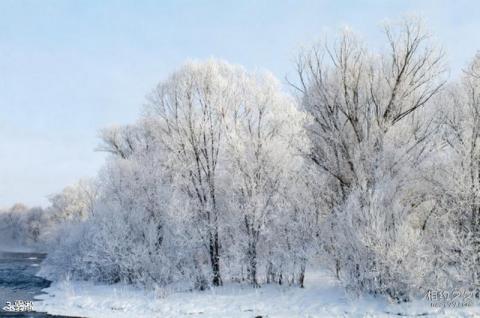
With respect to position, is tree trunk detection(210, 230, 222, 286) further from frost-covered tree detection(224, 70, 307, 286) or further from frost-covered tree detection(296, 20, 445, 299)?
frost-covered tree detection(296, 20, 445, 299)

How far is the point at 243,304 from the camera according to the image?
72.4 feet

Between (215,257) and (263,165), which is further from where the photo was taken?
(215,257)

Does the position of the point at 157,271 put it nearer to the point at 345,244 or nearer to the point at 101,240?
the point at 101,240

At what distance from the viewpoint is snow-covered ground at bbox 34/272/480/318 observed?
62.1ft

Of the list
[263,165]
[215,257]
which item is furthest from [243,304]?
[263,165]

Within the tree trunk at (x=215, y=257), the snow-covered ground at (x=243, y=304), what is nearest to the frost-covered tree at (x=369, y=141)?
the snow-covered ground at (x=243, y=304)

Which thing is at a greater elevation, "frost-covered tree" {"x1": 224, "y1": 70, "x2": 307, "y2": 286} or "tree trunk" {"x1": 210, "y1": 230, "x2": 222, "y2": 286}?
"frost-covered tree" {"x1": 224, "y1": 70, "x2": 307, "y2": 286}

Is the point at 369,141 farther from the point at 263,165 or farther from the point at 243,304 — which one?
the point at 243,304

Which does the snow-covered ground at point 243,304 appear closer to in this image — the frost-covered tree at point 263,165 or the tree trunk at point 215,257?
the tree trunk at point 215,257

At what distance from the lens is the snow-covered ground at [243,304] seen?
62.1 ft

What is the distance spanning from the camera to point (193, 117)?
92.2 ft

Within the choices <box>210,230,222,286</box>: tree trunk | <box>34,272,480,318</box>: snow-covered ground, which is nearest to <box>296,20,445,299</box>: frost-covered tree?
<box>34,272,480,318</box>: snow-covered ground

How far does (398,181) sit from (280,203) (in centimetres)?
688

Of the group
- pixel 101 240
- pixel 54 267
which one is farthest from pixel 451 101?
pixel 54 267
